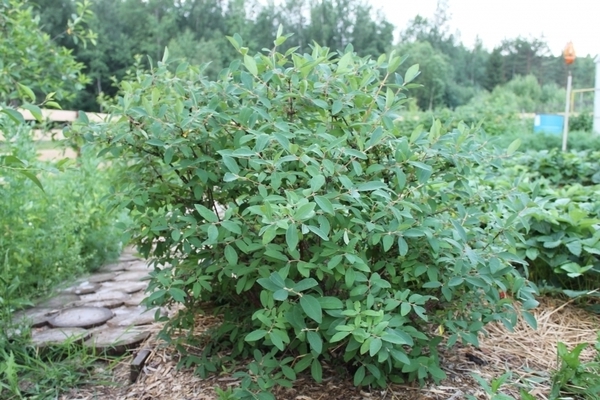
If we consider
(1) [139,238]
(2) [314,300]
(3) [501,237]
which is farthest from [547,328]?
(1) [139,238]

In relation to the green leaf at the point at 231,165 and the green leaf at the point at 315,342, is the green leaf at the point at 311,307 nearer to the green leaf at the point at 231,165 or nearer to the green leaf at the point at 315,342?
the green leaf at the point at 315,342

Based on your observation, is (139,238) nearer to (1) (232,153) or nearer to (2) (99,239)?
(1) (232,153)

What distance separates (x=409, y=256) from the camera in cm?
144

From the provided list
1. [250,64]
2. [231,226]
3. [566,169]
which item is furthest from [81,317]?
[566,169]

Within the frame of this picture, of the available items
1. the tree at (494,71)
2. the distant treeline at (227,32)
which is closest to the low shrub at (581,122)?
the distant treeline at (227,32)

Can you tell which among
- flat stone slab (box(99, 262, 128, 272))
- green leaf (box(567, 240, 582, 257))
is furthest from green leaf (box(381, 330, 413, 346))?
flat stone slab (box(99, 262, 128, 272))

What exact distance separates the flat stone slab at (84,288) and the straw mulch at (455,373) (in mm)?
965

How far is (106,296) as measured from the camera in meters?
2.66

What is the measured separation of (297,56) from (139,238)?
78 cm

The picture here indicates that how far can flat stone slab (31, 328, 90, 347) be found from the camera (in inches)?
78.9

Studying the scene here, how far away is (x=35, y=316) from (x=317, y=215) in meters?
1.79

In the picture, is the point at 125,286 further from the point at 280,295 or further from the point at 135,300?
the point at 280,295

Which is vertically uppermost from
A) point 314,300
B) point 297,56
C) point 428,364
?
point 297,56

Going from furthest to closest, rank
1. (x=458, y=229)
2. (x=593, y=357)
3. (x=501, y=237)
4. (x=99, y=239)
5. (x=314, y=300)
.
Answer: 1. (x=99, y=239)
2. (x=593, y=357)
3. (x=501, y=237)
4. (x=458, y=229)
5. (x=314, y=300)
